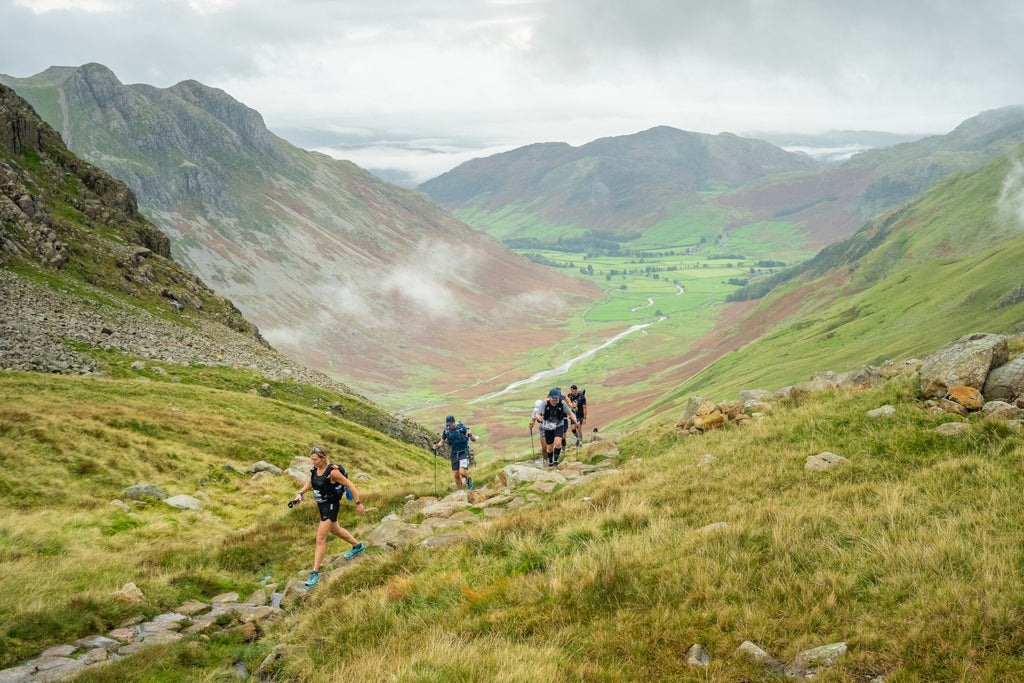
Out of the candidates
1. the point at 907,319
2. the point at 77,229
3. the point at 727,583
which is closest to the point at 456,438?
the point at 727,583

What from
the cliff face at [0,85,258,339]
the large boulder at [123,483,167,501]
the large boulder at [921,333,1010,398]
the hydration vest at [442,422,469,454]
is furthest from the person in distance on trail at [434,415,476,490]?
the cliff face at [0,85,258,339]

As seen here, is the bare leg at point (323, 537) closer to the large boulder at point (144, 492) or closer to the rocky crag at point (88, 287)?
the large boulder at point (144, 492)

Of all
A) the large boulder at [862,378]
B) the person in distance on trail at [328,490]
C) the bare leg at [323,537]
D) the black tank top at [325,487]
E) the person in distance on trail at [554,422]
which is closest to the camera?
the bare leg at [323,537]

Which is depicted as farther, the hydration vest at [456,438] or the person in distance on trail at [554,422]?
the person in distance on trail at [554,422]

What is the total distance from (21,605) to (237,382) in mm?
36632

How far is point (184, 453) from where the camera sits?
1062 inches

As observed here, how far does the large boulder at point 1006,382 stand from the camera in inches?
569

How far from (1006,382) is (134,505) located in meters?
27.8

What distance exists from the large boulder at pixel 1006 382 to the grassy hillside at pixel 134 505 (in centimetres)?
1851

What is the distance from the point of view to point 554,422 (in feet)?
74.3

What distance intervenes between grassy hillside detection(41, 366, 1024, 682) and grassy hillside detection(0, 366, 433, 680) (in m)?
2.06

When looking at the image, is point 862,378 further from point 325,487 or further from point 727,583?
point 325,487

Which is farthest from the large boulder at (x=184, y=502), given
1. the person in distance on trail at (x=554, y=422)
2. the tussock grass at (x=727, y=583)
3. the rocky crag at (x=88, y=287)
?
the rocky crag at (x=88, y=287)

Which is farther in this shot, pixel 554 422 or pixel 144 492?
pixel 554 422
